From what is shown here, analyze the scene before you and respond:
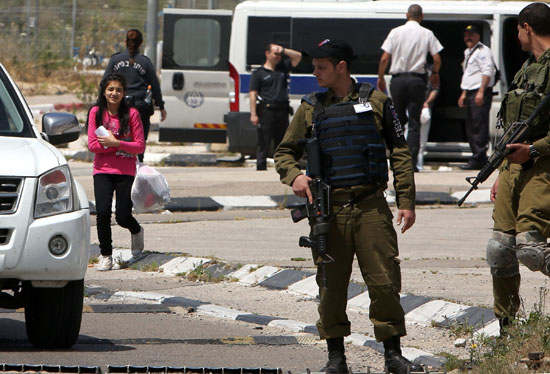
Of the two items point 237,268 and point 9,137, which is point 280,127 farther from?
point 9,137

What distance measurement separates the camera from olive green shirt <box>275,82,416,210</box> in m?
6.05

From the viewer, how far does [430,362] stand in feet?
20.7

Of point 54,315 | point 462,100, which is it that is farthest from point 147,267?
point 462,100

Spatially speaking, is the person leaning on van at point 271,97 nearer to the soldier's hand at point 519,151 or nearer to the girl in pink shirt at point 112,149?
the girl in pink shirt at point 112,149

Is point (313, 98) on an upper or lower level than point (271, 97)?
upper

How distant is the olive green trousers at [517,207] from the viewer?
20.6 ft

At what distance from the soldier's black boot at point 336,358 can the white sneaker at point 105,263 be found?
13.8ft

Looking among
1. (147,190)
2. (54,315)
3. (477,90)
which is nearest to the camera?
(54,315)

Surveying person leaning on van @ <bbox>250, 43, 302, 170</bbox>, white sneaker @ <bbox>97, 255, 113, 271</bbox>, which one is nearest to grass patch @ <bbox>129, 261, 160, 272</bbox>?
white sneaker @ <bbox>97, 255, 113, 271</bbox>

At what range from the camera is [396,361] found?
594 centimetres

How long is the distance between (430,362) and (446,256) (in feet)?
13.5

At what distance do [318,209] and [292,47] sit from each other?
12618 millimetres

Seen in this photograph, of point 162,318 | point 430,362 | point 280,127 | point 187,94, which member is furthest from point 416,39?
point 430,362

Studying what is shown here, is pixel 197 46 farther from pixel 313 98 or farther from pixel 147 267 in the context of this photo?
pixel 313 98
